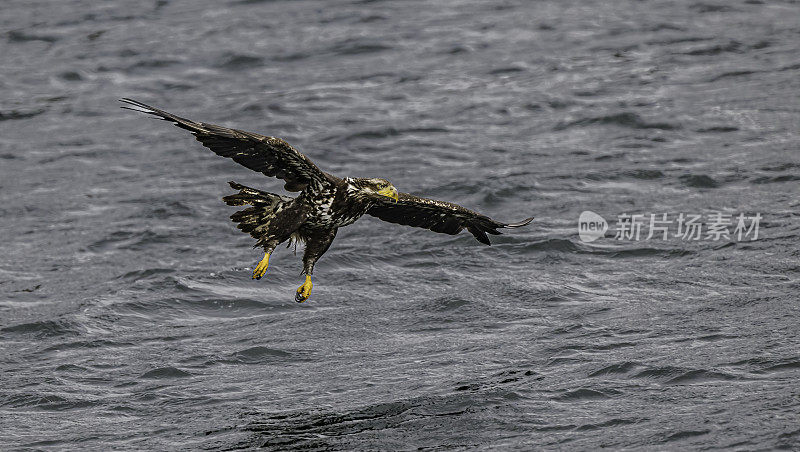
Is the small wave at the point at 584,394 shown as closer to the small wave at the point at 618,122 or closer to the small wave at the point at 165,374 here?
the small wave at the point at 165,374

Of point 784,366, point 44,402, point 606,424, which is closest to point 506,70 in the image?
point 784,366

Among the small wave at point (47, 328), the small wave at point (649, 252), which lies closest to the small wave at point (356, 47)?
the small wave at point (649, 252)

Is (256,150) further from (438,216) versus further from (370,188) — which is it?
(438,216)

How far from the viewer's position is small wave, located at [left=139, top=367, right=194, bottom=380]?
12.4m

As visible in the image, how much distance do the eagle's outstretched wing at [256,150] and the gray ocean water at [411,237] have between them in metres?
2.21

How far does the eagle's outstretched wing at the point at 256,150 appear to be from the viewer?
9914mm

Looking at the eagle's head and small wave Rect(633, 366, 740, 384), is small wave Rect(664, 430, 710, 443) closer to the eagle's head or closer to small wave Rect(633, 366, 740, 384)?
small wave Rect(633, 366, 740, 384)

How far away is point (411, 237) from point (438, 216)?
4091mm

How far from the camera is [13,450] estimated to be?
430 inches

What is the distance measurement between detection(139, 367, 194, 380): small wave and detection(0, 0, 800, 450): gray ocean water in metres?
0.03

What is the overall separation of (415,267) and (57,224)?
4.91 meters

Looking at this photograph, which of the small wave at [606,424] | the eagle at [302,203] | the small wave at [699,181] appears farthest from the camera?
the small wave at [699,181]

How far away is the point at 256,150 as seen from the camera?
401 inches

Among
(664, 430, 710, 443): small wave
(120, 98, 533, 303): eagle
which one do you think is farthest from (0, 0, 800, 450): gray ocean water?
(120, 98, 533, 303): eagle
